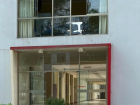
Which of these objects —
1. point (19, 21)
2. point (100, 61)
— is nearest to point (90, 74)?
point (100, 61)

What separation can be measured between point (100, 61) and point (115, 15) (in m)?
2.11

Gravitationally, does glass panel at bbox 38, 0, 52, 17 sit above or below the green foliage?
above

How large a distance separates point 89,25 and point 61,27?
1225mm

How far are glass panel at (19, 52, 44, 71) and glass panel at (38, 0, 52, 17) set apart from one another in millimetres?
1847

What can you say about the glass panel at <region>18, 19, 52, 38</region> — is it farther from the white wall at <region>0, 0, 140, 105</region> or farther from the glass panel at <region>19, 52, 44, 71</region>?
the glass panel at <region>19, 52, 44, 71</region>

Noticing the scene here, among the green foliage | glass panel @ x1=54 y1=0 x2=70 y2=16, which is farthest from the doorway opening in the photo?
glass panel @ x1=54 y1=0 x2=70 y2=16

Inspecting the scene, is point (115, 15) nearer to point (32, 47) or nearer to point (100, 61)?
point (100, 61)

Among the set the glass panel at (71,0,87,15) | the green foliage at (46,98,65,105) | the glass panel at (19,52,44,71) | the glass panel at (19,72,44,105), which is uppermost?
the glass panel at (71,0,87,15)

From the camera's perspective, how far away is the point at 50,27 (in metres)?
9.52

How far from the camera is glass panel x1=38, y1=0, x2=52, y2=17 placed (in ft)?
31.6

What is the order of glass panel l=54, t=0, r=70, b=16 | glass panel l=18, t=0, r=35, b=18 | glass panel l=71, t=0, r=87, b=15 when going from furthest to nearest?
glass panel l=18, t=0, r=35, b=18 → glass panel l=54, t=0, r=70, b=16 → glass panel l=71, t=0, r=87, b=15

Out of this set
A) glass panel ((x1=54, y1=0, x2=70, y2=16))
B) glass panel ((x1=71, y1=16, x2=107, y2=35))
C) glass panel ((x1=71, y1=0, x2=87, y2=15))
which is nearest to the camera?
glass panel ((x1=71, y1=16, x2=107, y2=35))

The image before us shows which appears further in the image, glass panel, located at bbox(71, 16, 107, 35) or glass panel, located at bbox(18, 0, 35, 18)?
glass panel, located at bbox(18, 0, 35, 18)

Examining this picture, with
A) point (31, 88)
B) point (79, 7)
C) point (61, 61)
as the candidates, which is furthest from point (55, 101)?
point (79, 7)
